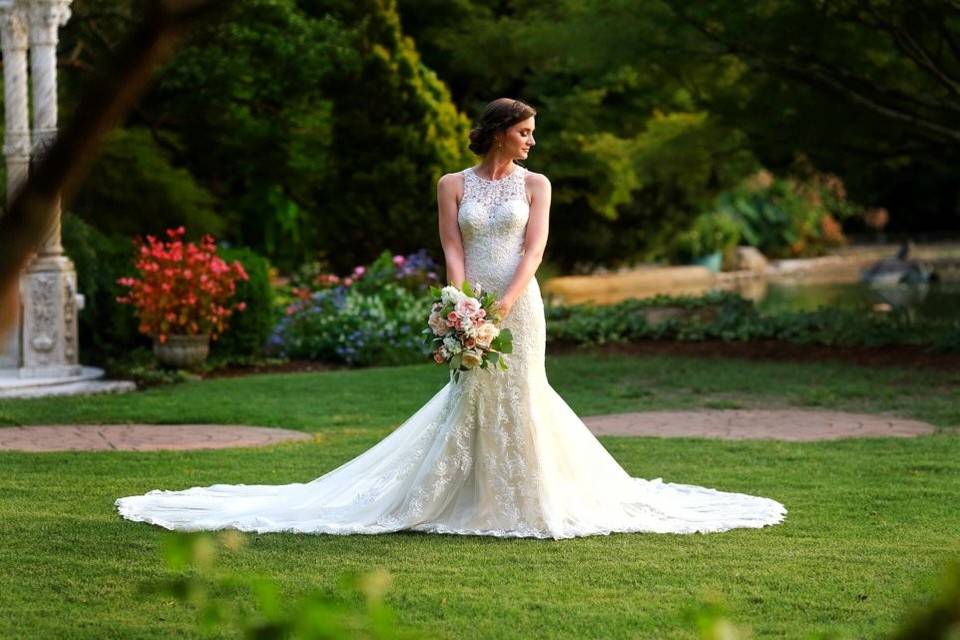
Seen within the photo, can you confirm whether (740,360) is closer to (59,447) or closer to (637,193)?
(59,447)

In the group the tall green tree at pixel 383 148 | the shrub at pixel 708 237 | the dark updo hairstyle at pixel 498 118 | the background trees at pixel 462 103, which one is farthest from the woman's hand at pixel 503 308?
the shrub at pixel 708 237

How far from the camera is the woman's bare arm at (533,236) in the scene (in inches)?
257

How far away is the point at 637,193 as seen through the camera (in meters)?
27.5

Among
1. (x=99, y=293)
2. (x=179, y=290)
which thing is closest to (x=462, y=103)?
(x=99, y=293)

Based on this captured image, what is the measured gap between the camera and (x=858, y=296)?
90.3 ft

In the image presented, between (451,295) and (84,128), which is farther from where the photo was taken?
(451,295)

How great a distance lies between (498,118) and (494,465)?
5.17ft

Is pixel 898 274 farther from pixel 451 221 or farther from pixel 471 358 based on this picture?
pixel 471 358

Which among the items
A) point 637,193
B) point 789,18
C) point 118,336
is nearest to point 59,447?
point 118,336

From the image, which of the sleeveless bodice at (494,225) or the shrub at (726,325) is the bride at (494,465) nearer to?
the sleeveless bodice at (494,225)

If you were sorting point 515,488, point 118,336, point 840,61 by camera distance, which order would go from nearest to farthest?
point 515,488 < point 118,336 < point 840,61

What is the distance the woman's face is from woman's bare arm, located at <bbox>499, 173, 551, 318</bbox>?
0.14m

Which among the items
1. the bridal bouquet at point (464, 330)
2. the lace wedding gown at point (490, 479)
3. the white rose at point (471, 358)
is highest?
the bridal bouquet at point (464, 330)

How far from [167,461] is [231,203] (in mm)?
14611
